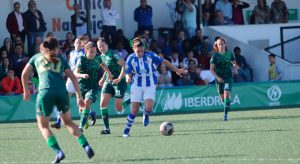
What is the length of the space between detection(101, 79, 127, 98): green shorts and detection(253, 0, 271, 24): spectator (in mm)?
12339

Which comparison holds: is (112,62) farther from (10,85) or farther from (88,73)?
(10,85)

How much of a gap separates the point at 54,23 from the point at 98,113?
17.0ft

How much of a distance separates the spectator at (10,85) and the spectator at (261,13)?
923cm

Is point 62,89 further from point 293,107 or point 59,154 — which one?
point 293,107

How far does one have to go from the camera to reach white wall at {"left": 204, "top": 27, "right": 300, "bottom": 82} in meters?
A: 28.0

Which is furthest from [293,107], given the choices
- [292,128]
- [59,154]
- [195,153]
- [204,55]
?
[59,154]

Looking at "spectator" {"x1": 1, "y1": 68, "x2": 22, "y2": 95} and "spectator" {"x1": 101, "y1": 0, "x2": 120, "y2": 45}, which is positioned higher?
"spectator" {"x1": 101, "y1": 0, "x2": 120, "y2": 45}

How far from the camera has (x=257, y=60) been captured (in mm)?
28391

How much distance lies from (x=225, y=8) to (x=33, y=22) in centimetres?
680

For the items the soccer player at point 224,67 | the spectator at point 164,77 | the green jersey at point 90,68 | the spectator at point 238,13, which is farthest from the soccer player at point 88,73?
the spectator at point 238,13

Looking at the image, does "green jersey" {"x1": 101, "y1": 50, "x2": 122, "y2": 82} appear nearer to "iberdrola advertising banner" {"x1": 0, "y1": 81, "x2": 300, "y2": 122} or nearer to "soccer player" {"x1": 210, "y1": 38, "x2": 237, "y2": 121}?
"soccer player" {"x1": 210, "y1": 38, "x2": 237, "y2": 121}

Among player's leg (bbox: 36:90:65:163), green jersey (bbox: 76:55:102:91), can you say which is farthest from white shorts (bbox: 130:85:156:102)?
player's leg (bbox: 36:90:65:163)

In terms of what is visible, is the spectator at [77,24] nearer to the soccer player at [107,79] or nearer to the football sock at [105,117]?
the soccer player at [107,79]

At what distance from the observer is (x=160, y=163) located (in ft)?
38.3
